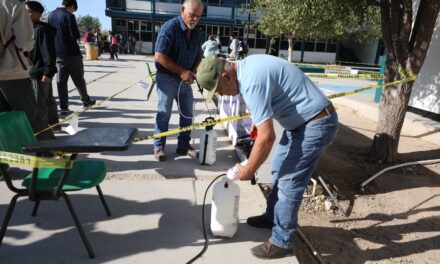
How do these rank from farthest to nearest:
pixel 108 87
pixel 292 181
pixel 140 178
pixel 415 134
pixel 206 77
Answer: pixel 108 87
pixel 415 134
pixel 140 178
pixel 292 181
pixel 206 77

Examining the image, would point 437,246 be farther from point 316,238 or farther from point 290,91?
point 290,91

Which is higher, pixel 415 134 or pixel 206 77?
pixel 206 77

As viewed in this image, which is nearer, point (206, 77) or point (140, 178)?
point (206, 77)

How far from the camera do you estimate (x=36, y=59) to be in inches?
177

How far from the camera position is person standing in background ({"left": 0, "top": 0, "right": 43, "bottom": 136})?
3328 mm

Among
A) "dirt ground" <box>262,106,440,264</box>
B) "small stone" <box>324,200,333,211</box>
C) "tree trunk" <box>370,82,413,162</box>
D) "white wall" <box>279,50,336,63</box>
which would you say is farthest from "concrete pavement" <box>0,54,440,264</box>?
"white wall" <box>279,50,336,63</box>

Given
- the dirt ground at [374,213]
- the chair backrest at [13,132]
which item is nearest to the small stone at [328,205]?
the dirt ground at [374,213]

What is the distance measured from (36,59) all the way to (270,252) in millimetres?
3866

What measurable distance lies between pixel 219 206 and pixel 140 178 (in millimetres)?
1443

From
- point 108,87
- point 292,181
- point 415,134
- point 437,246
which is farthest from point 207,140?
point 108,87

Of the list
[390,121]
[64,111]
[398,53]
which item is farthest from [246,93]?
[64,111]

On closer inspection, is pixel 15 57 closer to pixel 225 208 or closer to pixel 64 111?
pixel 225 208

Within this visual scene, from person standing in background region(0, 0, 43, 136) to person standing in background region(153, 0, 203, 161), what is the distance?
134 centimetres

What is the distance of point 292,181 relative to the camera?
245 cm
